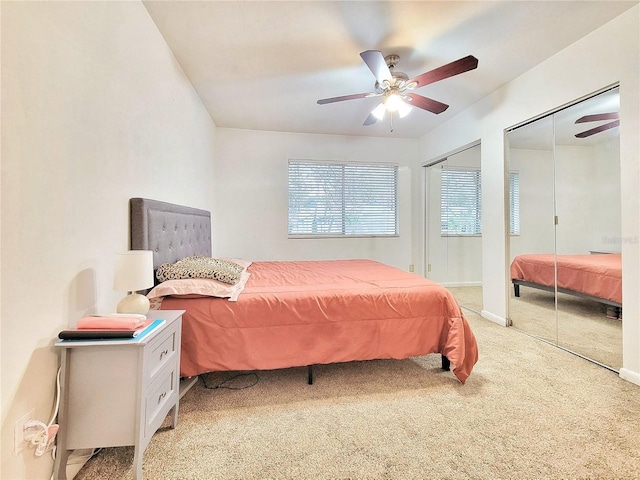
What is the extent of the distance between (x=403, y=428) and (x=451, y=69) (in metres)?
2.32

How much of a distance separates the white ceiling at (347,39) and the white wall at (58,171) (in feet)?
1.69

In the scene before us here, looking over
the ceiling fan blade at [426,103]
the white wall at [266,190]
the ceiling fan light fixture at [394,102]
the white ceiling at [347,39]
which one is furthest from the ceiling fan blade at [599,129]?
the white wall at [266,190]

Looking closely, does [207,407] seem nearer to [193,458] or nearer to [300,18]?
[193,458]

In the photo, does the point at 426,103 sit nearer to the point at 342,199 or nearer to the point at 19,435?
the point at 342,199

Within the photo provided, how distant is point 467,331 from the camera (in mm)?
1909

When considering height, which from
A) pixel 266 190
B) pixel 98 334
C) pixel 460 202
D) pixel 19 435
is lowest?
pixel 19 435

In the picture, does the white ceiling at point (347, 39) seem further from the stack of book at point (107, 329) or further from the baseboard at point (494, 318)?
the baseboard at point (494, 318)

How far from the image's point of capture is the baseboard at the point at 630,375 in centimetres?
188

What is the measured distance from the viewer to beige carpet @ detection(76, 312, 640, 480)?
1229 mm

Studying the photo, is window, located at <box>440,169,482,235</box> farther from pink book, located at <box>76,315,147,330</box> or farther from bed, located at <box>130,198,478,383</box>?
pink book, located at <box>76,315,147,330</box>

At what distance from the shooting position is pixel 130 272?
4.32 ft

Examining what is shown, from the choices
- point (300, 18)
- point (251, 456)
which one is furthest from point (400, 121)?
point (251, 456)

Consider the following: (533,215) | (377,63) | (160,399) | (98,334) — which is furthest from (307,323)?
(533,215)

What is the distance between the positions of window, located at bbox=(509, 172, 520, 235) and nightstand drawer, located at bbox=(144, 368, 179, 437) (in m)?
3.28
